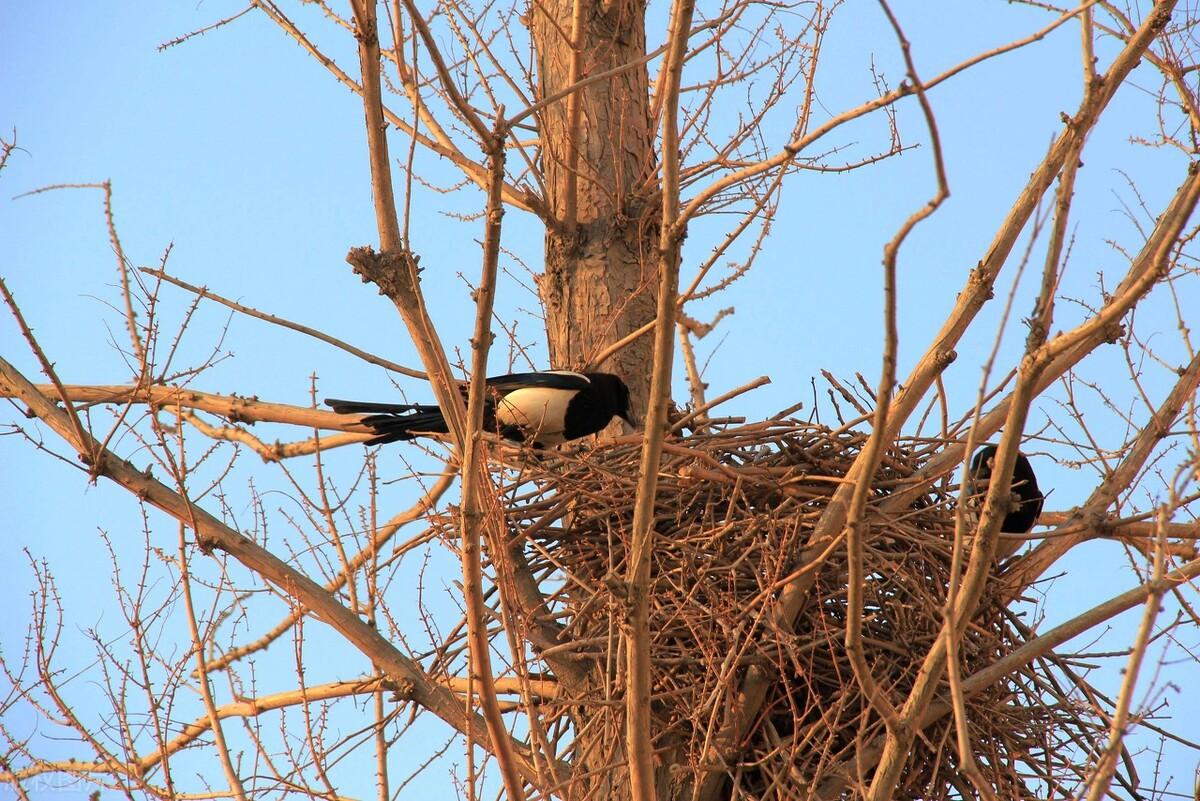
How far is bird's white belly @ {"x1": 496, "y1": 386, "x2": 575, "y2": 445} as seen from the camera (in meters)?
4.98

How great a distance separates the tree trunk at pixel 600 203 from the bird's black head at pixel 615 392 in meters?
0.05

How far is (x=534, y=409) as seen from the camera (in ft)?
16.7

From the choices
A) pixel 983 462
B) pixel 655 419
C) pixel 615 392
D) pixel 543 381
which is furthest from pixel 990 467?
pixel 655 419

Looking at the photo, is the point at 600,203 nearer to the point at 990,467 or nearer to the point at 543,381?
the point at 543,381

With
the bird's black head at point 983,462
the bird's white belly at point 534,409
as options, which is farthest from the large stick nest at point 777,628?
the bird's white belly at point 534,409

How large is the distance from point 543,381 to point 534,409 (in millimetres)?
146

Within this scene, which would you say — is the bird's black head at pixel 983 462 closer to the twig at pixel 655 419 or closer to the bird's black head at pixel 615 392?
the bird's black head at pixel 615 392

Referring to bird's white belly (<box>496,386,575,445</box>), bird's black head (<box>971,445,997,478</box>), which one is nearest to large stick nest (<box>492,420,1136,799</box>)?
bird's black head (<box>971,445,997,478</box>)

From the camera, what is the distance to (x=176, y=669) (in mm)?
3807

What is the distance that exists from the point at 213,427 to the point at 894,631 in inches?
116

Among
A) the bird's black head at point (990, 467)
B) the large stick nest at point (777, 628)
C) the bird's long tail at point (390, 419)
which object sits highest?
the bird's long tail at point (390, 419)

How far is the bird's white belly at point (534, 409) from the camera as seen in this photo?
498cm

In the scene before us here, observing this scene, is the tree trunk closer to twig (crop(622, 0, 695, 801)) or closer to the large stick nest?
the large stick nest

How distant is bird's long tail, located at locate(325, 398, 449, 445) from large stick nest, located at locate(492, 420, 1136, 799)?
78 cm
